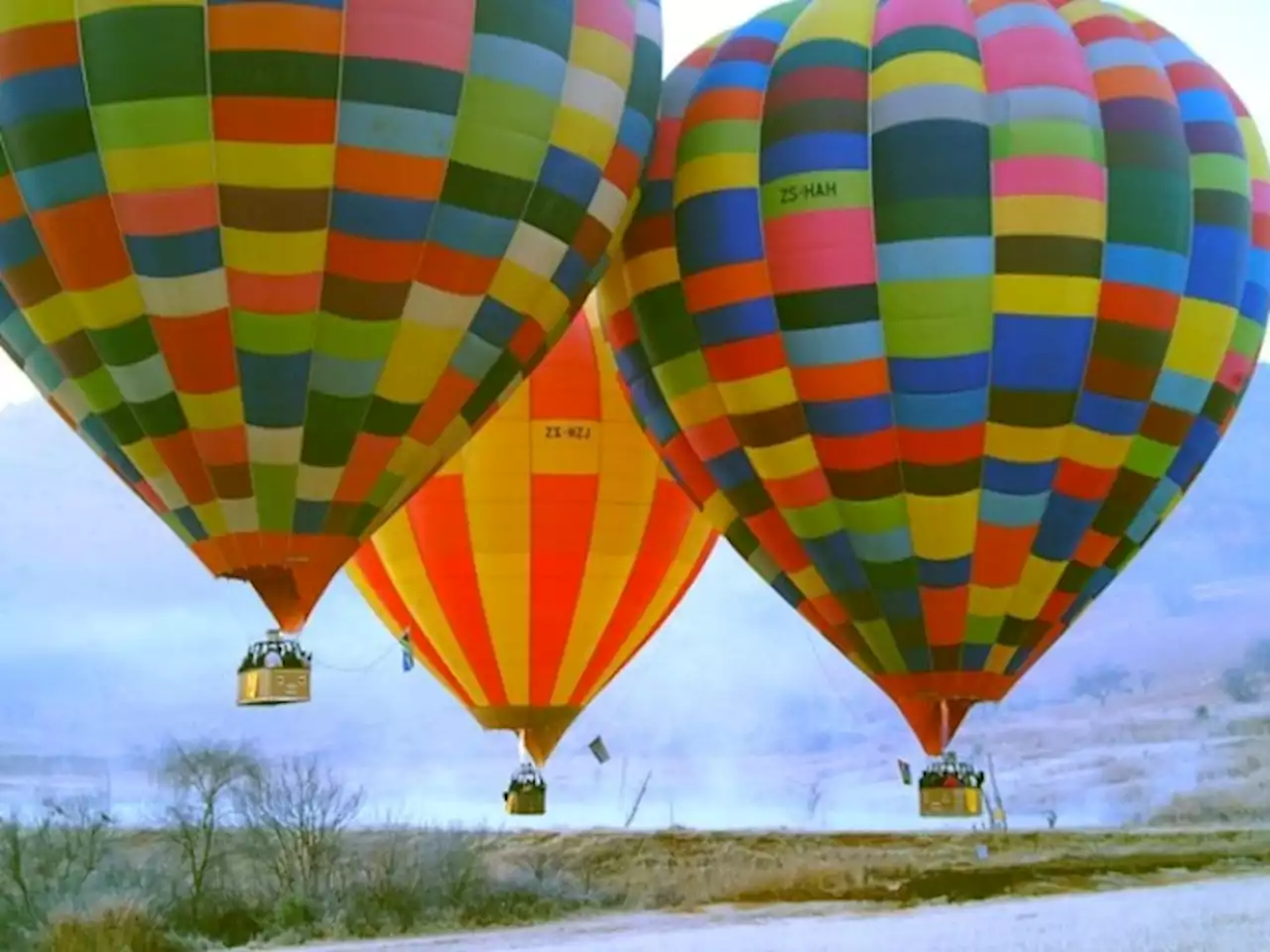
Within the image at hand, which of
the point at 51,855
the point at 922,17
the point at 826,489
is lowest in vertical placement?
the point at 51,855

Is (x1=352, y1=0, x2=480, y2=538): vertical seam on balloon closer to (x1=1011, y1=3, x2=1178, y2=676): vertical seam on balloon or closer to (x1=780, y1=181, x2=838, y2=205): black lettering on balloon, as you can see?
(x1=780, y1=181, x2=838, y2=205): black lettering on balloon

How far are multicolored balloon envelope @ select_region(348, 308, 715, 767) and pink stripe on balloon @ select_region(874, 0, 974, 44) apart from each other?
2114 millimetres

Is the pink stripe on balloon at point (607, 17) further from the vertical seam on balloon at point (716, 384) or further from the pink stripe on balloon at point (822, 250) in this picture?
the pink stripe on balloon at point (822, 250)

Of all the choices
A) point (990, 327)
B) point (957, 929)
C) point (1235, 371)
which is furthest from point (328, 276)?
point (957, 929)

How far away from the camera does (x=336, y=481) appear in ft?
15.8

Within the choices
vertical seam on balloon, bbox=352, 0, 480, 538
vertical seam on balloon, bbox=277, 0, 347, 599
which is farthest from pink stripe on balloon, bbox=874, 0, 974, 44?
vertical seam on balloon, bbox=277, 0, 347, 599

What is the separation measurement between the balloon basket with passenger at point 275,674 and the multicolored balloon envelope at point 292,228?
0.30ft

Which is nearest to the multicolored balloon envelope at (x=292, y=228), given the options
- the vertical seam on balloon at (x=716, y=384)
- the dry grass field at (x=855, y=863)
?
the vertical seam on balloon at (x=716, y=384)

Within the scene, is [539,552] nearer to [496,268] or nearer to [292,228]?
[496,268]

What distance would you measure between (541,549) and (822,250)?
91.3 inches

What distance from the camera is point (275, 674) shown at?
4867 mm

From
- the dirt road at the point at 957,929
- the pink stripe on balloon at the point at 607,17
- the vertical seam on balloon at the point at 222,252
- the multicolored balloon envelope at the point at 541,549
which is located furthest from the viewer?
the dirt road at the point at 957,929

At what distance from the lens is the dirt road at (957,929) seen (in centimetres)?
1045

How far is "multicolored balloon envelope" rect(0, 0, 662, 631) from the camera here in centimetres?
432
